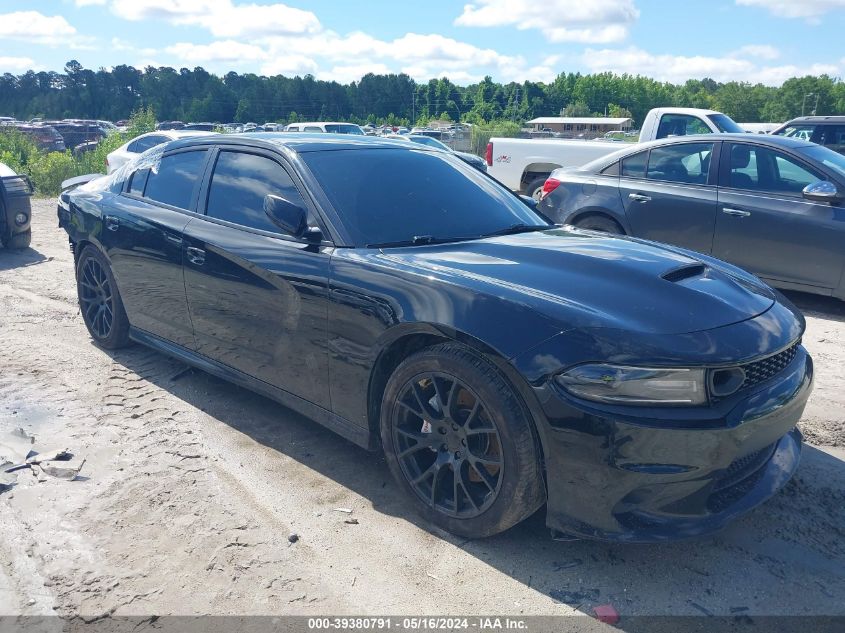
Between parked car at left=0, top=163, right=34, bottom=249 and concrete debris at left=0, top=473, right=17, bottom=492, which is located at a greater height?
parked car at left=0, top=163, right=34, bottom=249

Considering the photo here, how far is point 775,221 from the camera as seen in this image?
21.3 ft

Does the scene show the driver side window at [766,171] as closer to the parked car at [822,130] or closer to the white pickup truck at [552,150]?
the white pickup truck at [552,150]

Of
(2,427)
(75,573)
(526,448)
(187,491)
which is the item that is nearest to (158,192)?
(2,427)

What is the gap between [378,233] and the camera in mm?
3553

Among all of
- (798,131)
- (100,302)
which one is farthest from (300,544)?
(798,131)

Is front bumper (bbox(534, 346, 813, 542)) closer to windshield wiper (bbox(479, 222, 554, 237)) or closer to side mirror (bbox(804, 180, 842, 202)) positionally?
→ windshield wiper (bbox(479, 222, 554, 237))

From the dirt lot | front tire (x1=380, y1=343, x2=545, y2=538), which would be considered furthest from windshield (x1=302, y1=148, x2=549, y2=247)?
the dirt lot

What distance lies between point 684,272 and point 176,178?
3.20 metres

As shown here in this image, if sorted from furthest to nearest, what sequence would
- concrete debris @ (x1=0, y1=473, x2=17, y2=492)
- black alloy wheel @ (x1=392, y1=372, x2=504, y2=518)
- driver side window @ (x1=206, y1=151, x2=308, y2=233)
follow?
driver side window @ (x1=206, y1=151, x2=308, y2=233), concrete debris @ (x1=0, y1=473, x2=17, y2=492), black alloy wheel @ (x1=392, y1=372, x2=504, y2=518)

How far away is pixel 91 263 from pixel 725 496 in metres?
4.64

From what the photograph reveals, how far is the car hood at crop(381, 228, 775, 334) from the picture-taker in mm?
2740

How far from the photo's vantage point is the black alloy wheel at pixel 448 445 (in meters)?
2.86

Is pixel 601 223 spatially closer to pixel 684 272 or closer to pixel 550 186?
pixel 550 186

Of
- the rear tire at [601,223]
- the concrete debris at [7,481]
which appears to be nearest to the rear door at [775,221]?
the rear tire at [601,223]
